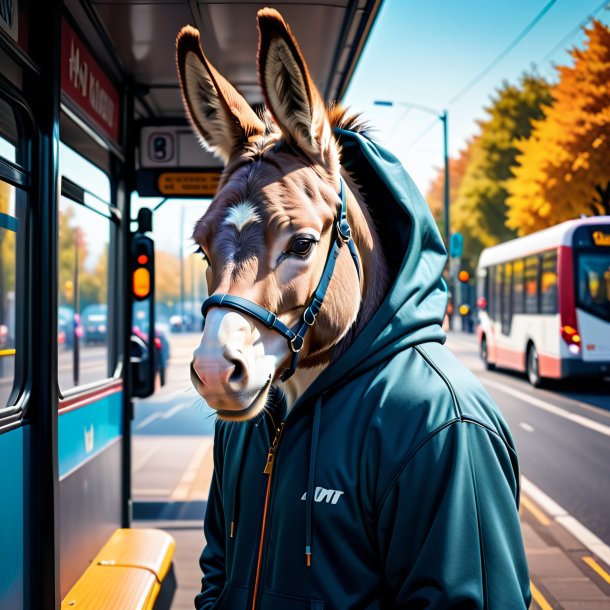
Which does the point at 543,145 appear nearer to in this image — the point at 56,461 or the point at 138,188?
the point at 138,188

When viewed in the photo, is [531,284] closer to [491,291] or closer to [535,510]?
[491,291]

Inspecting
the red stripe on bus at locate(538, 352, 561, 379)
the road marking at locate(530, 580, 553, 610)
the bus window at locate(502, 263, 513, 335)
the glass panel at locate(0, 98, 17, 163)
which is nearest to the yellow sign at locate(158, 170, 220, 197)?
the glass panel at locate(0, 98, 17, 163)

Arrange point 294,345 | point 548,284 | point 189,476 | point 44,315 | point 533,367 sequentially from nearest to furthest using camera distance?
1. point 294,345
2. point 44,315
3. point 189,476
4. point 548,284
5. point 533,367

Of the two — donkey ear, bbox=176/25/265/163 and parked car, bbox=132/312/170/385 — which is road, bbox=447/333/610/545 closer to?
parked car, bbox=132/312/170/385

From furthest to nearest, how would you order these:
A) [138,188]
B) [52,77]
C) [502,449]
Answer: [138,188] < [52,77] < [502,449]

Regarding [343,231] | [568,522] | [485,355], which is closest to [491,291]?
[485,355]

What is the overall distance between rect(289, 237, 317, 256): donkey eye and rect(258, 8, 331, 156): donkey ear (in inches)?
9.3

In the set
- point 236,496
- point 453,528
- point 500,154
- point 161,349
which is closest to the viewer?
point 453,528

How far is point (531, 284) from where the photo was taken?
52.7ft

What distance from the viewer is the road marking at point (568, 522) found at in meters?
5.51

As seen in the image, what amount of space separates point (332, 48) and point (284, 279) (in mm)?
3264

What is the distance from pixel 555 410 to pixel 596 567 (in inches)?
295

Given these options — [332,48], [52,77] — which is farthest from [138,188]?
[52,77]

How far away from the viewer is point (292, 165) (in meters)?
1.69
